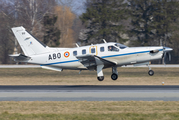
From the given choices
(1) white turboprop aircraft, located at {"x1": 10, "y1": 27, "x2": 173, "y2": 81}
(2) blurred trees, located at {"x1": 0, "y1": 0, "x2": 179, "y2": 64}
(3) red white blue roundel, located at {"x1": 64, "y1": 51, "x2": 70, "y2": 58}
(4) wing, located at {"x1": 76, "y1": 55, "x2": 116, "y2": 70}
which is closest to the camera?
(4) wing, located at {"x1": 76, "y1": 55, "x2": 116, "y2": 70}

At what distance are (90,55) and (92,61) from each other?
4.18 feet

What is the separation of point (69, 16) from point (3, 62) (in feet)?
114

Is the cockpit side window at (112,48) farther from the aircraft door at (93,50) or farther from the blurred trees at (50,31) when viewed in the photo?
the blurred trees at (50,31)

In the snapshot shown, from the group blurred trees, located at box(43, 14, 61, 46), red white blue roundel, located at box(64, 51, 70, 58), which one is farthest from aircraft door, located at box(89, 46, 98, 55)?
blurred trees, located at box(43, 14, 61, 46)

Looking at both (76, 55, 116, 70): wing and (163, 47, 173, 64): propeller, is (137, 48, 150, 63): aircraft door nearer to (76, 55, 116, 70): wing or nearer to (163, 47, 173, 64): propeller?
(163, 47, 173, 64): propeller

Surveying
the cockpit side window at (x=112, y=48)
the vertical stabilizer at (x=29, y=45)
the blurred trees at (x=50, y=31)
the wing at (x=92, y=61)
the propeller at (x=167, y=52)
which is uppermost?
the blurred trees at (x=50, y=31)

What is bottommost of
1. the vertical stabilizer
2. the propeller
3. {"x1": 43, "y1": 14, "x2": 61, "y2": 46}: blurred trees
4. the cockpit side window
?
the propeller

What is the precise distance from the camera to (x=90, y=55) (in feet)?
74.3

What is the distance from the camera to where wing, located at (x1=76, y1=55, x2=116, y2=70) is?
23.1 metres

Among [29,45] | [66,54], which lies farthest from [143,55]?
[29,45]

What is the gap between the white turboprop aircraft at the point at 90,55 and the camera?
2369 cm

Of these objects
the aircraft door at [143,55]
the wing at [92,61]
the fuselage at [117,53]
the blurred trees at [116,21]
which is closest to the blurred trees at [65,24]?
the blurred trees at [116,21]

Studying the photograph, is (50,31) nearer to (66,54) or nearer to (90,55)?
(66,54)

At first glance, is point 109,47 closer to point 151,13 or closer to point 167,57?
point 167,57
